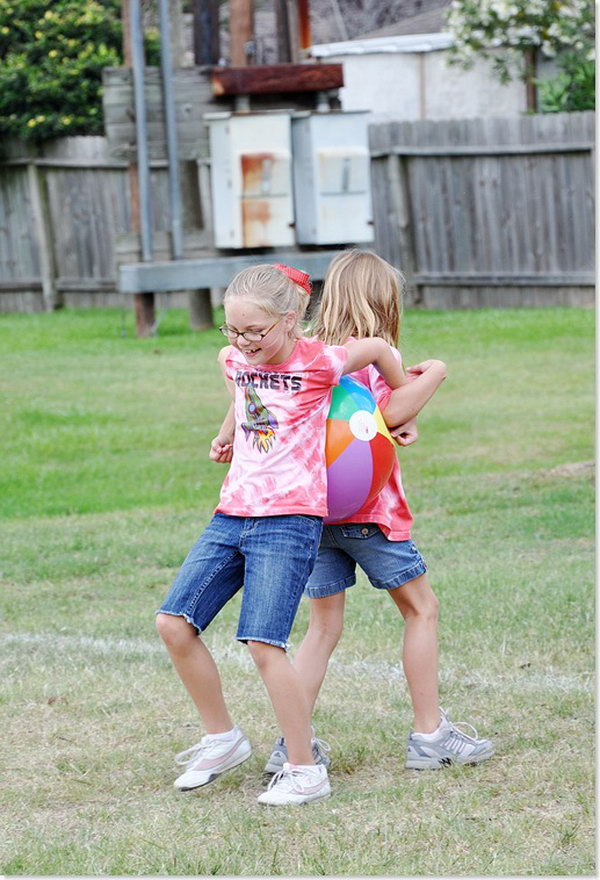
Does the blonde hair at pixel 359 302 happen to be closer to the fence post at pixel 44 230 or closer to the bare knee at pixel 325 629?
the bare knee at pixel 325 629

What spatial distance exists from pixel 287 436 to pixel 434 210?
51.5 ft

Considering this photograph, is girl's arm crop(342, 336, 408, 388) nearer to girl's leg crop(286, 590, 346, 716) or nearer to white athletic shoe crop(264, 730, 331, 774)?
Result: girl's leg crop(286, 590, 346, 716)

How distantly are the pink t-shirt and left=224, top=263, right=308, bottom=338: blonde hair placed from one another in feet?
0.99

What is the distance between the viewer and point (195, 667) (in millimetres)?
4137

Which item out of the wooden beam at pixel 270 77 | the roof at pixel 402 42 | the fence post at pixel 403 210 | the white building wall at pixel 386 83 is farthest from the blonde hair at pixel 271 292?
the white building wall at pixel 386 83

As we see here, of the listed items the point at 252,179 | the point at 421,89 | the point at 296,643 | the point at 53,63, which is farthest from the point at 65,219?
the point at 296,643

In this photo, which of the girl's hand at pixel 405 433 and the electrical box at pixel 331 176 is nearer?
the girl's hand at pixel 405 433

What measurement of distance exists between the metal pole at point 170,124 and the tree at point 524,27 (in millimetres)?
8649

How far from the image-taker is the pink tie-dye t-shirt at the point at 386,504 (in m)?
4.24

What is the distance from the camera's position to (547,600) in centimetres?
616

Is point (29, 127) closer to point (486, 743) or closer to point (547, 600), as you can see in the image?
point (547, 600)

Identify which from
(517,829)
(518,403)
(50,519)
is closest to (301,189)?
(518,403)

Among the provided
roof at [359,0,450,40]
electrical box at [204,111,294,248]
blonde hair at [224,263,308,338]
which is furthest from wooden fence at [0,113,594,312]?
blonde hair at [224,263,308,338]

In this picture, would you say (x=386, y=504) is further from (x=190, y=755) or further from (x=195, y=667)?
(x=190, y=755)
